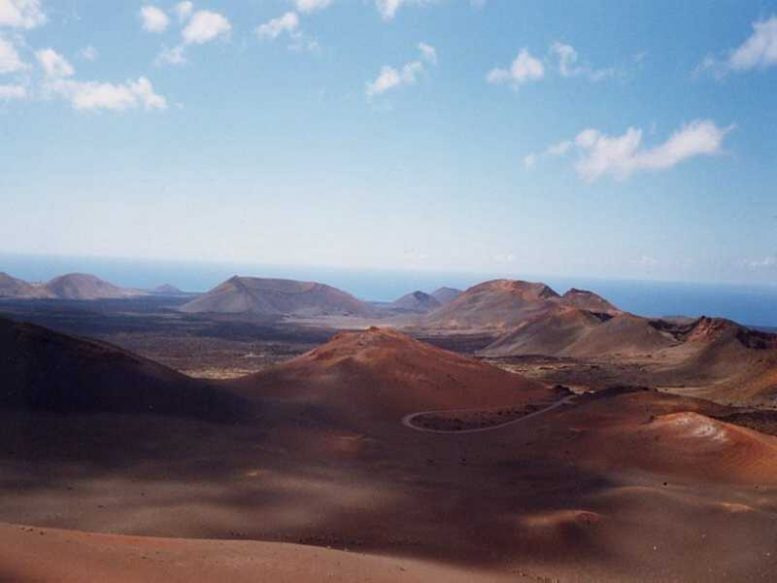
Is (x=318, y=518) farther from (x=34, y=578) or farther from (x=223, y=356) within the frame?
(x=223, y=356)

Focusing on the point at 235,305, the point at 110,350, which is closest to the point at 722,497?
the point at 110,350

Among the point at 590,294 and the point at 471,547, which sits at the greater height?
the point at 590,294

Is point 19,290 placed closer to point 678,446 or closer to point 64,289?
point 64,289

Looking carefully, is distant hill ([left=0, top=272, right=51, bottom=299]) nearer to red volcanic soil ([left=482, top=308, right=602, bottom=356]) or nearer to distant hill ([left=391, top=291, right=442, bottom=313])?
distant hill ([left=391, top=291, right=442, bottom=313])

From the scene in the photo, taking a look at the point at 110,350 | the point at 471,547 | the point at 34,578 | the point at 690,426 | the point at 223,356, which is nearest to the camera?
the point at 34,578

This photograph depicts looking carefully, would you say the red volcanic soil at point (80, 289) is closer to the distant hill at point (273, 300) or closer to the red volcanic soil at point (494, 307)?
the distant hill at point (273, 300)

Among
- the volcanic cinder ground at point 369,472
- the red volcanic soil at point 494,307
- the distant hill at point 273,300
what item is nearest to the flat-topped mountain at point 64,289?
the distant hill at point 273,300

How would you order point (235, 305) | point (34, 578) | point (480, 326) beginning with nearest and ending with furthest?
point (34, 578) → point (480, 326) → point (235, 305)
